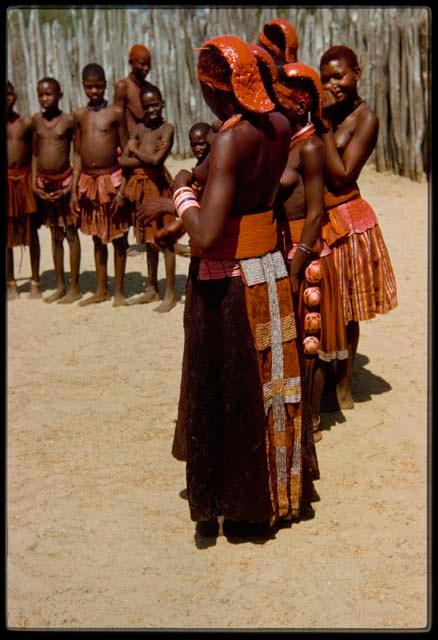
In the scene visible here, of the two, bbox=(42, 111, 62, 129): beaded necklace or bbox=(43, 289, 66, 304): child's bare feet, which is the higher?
bbox=(42, 111, 62, 129): beaded necklace

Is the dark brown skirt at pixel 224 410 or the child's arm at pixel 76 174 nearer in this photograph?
the dark brown skirt at pixel 224 410

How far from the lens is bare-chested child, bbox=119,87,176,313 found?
7.46 m

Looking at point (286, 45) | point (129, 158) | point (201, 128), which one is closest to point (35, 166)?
point (129, 158)

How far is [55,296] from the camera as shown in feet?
27.6

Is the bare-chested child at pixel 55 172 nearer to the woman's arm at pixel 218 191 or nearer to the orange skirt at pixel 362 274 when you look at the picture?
the orange skirt at pixel 362 274

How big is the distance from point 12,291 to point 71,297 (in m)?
0.63

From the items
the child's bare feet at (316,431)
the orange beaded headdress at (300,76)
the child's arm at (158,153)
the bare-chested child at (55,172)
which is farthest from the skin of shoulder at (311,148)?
the bare-chested child at (55,172)

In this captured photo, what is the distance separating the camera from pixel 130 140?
759 centimetres

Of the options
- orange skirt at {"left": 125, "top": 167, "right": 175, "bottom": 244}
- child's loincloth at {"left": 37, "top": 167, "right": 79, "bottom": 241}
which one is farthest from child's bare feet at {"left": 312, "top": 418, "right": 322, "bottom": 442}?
child's loincloth at {"left": 37, "top": 167, "right": 79, "bottom": 241}

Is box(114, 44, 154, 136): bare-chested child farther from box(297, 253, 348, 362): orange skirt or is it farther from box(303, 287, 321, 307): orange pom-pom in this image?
box(303, 287, 321, 307): orange pom-pom

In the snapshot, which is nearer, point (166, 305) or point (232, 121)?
point (232, 121)

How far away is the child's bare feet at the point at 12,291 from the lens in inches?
334

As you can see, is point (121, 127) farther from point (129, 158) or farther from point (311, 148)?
point (311, 148)

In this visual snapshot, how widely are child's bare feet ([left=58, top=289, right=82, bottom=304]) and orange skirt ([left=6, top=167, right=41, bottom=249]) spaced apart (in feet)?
2.06
